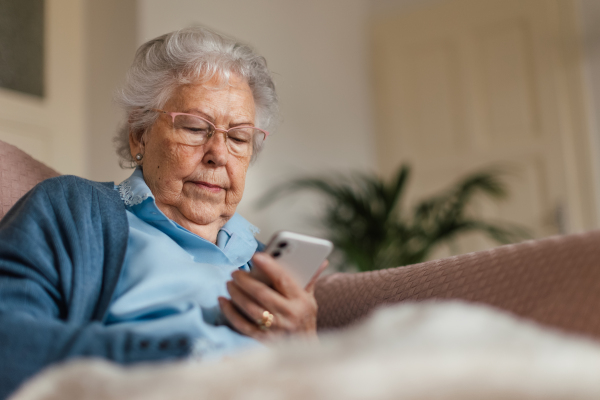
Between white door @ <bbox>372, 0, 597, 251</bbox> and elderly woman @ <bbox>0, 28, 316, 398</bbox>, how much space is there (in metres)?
2.43

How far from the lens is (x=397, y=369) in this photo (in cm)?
42

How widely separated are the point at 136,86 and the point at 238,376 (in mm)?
941

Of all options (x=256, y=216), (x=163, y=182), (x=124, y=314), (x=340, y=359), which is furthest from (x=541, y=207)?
(x=340, y=359)

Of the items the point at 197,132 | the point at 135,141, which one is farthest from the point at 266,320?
the point at 135,141

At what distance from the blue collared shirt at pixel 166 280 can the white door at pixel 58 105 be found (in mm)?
1151

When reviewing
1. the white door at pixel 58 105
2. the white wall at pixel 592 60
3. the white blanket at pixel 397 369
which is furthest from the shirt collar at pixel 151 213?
the white wall at pixel 592 60

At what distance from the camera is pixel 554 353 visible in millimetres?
426

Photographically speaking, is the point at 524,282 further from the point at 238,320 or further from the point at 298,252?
the point at 238,320

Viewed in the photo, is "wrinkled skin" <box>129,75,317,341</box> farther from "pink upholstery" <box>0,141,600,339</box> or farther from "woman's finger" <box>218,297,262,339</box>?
"woman's finger" <box>218,297,262,339</box>

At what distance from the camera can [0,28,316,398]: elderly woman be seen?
24.6 inches

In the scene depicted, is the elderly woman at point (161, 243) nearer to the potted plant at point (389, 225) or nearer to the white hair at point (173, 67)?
the white hair at point (173, 67)

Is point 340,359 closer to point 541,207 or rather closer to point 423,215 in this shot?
point 423,215

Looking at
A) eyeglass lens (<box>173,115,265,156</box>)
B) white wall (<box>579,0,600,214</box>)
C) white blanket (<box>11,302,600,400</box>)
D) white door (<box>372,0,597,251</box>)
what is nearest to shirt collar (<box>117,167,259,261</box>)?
eyeglass lens (<box>173,115,265,156</box>)

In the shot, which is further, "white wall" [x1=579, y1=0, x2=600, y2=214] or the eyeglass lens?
"white wall" [x1=579, y1=0, x2=600, y2=214]
